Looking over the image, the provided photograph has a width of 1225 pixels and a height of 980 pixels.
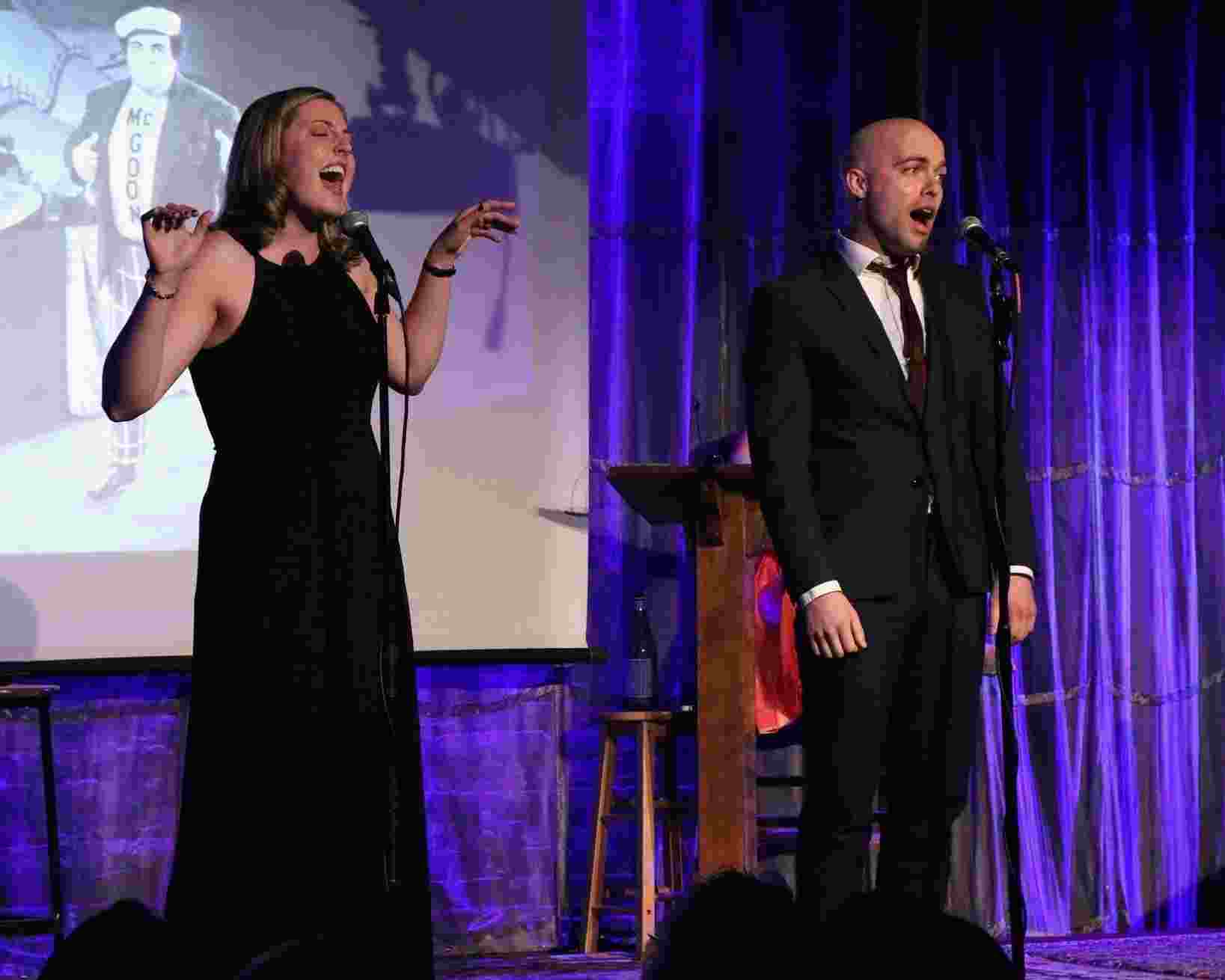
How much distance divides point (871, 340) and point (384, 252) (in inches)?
80.7

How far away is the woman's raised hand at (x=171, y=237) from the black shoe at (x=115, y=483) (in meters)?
2.16

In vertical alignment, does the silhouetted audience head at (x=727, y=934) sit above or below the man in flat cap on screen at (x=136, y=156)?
below

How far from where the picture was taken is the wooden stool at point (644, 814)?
4.16m

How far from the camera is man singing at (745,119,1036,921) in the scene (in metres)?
2.68

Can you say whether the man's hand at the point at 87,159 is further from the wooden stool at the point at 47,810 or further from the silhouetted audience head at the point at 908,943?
the silhouetted audience head at the point at 908,943

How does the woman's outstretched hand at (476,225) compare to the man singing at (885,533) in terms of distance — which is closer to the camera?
Result: the woman's outstretched hand at (476,225)

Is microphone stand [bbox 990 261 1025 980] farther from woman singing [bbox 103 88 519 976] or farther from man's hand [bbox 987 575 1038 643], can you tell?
woman singing [bbox 103 88 519 976]

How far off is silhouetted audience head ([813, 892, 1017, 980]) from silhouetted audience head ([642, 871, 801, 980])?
4cm

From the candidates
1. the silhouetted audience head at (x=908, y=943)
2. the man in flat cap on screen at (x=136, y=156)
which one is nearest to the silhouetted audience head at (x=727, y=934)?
the silhouetted audience head at (x=908, y=943)

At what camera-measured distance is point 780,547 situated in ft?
8.91

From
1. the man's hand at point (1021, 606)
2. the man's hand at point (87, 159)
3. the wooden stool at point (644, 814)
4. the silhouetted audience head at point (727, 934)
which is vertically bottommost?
the wooden stool at point (644, 814)

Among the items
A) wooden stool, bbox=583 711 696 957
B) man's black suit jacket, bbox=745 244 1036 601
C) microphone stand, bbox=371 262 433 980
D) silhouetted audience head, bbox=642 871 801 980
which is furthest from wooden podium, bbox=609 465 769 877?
silhouetted audience head, bbox=642 871 801 980

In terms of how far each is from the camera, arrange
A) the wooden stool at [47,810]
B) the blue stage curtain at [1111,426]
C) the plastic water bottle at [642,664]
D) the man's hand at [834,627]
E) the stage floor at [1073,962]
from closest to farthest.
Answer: the man's hand at [834,627] → the stage floor at [1073,962] → the wooden stool at [47,810] → the plastic water bottle at [642,664] → the blue stage curtain at [1111,426]

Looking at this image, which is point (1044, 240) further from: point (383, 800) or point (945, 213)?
point (383, 800)
